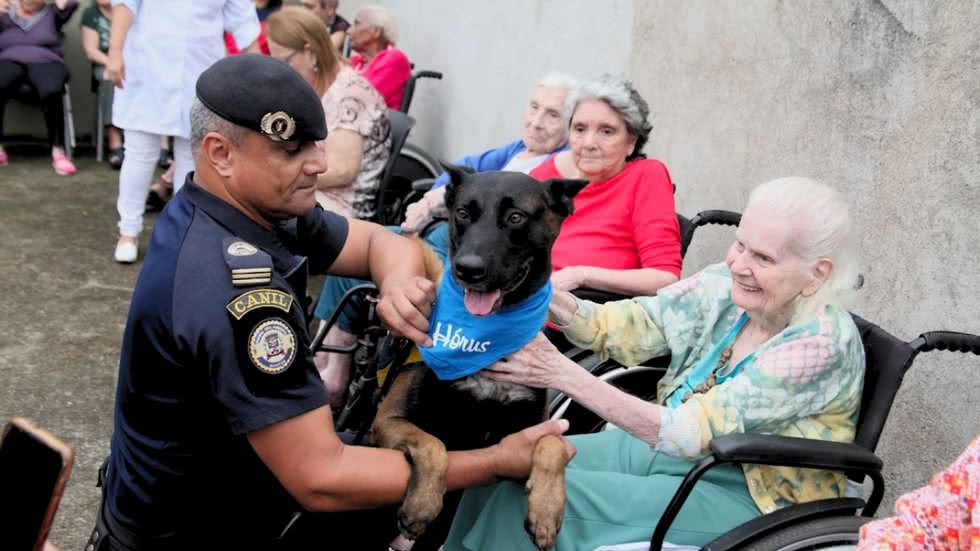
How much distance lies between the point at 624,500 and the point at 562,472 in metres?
0.25

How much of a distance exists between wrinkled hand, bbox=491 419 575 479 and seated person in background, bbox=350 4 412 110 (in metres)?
5.21

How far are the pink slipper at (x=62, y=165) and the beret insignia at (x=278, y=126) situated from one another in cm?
757

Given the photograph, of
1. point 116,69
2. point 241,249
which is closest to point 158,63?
point 116,69

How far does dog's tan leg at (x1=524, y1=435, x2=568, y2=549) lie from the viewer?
217cm

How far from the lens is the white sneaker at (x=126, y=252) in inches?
245

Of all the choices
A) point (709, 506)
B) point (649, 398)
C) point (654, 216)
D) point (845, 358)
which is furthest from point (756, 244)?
point (654, 216)

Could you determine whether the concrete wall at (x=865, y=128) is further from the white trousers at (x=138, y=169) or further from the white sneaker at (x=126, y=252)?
the white sneaker at (x=126, y=252)

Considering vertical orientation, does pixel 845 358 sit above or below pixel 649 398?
above

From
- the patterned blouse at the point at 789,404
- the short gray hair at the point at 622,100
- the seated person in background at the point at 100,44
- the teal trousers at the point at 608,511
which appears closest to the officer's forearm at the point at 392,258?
the teal trousers at the point at 608,511

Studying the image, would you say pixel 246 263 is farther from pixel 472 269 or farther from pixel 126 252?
pixel 126 252

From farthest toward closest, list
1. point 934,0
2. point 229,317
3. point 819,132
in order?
point 819,132, point 934,0, point 229,317

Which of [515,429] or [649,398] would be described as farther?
[649,398]

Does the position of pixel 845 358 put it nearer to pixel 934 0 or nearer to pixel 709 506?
pixel 709 506

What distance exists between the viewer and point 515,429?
8.33 ft
